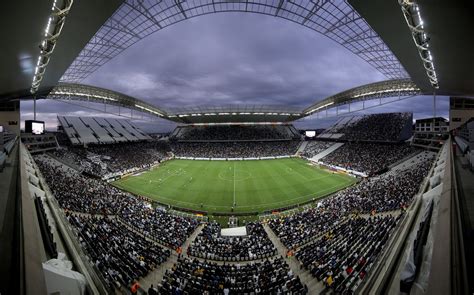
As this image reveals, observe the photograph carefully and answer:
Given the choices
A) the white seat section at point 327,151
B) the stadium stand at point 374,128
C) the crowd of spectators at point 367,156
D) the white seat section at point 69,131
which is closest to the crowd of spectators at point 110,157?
the white seat section at point 69,131

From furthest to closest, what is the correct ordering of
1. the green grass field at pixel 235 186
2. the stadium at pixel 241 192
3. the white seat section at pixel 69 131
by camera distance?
the white seat section at pixel 69 131
the green grass field at pixel 235 186
the stadium at pixel 241 192

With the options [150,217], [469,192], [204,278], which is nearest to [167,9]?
[150,217]

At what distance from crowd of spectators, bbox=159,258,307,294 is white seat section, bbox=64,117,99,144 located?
52.7 metres

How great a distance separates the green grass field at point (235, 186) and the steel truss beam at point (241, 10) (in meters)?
20.0

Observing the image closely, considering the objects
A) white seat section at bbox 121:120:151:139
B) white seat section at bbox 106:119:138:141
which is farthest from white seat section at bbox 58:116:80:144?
white seat section at bbox 121:120:151:139

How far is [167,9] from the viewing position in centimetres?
2234

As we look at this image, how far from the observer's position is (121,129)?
69250mm

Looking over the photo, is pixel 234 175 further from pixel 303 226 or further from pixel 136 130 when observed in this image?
pixel 136 130

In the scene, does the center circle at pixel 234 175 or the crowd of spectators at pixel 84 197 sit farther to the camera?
the center circle at pixel 234 175

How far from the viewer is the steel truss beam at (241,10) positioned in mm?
21109

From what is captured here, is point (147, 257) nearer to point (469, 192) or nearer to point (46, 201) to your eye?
point (46, 201)

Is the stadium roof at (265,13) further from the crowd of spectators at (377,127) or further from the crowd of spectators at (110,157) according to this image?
the crowd of spectators at (377,127)

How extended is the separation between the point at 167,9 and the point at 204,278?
23777mm

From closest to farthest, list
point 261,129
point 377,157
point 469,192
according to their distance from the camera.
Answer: point 469,192
point 377,157
point 261,129
